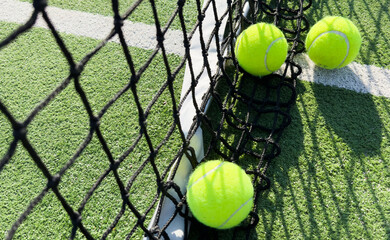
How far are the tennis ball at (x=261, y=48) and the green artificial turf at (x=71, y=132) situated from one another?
0.44m

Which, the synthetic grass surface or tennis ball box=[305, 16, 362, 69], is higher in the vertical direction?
tennis ball box=[305, 16, 362, 69]

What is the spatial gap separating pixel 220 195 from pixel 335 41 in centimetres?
116

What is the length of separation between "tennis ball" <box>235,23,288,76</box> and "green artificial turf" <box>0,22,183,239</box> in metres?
0.44

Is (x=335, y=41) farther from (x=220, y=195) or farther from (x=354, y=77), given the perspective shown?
(x=220, y=195)

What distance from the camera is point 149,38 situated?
7.49ft

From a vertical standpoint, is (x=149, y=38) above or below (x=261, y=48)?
above

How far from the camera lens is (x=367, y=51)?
2.16 meters

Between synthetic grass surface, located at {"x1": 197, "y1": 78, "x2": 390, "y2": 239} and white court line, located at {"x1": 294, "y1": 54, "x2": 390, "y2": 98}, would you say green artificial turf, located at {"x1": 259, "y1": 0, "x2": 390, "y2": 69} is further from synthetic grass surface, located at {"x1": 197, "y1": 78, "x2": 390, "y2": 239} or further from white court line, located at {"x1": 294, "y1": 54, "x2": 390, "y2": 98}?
synthetic grass surface, located at {"x1": 197, "y1": 78, "x2": 390, "y2": 239}

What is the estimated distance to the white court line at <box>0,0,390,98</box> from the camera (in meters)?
2.00

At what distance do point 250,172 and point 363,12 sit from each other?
A: 1.60 metres

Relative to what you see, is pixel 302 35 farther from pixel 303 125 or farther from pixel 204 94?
pixel 204 94

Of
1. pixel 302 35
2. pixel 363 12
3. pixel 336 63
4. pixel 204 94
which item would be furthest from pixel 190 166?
pixel 363 12

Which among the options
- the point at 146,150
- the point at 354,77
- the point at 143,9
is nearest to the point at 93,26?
the point at 143,9

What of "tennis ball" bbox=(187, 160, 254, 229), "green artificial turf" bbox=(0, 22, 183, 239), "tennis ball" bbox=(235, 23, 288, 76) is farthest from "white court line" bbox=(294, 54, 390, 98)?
"tennis ball" bbox=(187, 160, 254, 229)
